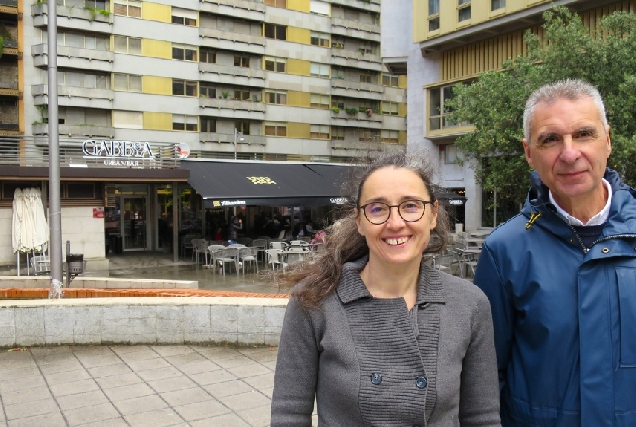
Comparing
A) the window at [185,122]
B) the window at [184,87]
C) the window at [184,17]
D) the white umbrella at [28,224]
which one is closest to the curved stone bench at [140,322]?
the white umbrella at [28,224]

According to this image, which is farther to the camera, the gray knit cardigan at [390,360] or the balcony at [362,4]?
the balcony at [362,4]

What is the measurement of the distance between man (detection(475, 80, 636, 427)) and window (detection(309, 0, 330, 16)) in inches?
1940

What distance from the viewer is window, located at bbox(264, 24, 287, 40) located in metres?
46.4

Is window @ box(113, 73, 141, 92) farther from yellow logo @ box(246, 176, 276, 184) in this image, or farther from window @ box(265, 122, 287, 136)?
yellow logo @ box(246, 176, 276, 184)

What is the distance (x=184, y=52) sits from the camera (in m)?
42.3

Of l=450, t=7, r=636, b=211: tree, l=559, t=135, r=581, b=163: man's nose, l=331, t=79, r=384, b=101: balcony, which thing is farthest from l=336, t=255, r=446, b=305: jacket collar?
l=331, t=79, r=384, b=101: balcony

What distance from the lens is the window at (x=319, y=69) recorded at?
4897 cm

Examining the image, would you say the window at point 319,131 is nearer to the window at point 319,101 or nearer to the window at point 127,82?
the window at point 319,101

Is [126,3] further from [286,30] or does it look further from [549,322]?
[549,322]

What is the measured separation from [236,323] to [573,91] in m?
5.53

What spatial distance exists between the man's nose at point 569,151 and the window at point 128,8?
41579 mm

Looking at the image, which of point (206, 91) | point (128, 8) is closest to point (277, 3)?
point (206, 91)

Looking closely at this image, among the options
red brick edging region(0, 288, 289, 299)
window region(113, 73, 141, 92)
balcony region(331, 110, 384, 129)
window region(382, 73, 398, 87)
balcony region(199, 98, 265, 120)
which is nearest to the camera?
red brick edging region(0, 288, 289, 299)

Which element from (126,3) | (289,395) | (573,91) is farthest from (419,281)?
(126,3)
